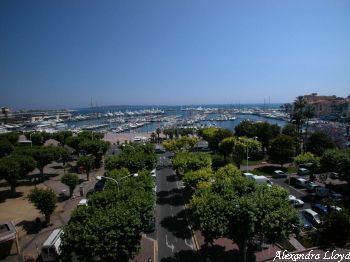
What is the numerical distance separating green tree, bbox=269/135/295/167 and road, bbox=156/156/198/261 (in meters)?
19.8

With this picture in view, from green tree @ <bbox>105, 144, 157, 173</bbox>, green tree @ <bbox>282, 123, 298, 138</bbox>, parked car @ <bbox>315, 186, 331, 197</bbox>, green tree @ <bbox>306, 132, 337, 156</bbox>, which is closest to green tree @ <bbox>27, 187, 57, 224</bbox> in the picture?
green tree @ <bbox>105, 144, 157, 173</bbox>

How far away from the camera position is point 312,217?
2964 cm

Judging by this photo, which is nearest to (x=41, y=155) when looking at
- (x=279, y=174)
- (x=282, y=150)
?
(x=279, y=174)

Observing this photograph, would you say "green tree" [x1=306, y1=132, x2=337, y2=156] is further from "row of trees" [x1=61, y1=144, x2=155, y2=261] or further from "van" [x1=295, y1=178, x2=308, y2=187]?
"row of trees" [x1=61, y1=144, x2=155, y2=261]

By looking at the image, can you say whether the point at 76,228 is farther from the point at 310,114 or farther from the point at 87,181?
the point at 310,114

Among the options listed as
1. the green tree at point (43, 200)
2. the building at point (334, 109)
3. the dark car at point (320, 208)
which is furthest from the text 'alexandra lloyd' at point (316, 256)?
the building at point (334, 109)

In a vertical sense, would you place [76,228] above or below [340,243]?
above

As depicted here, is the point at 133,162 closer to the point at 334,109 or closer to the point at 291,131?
the point at 291,131

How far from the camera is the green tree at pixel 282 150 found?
167 ft

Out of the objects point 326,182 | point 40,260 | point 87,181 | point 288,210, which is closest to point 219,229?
point 288,210

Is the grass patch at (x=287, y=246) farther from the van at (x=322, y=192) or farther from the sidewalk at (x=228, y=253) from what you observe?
the van at (x=322, y=192)

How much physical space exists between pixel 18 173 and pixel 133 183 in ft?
71.1

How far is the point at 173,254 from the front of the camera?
82.6ft

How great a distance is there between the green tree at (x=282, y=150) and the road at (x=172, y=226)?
64.9 feet
